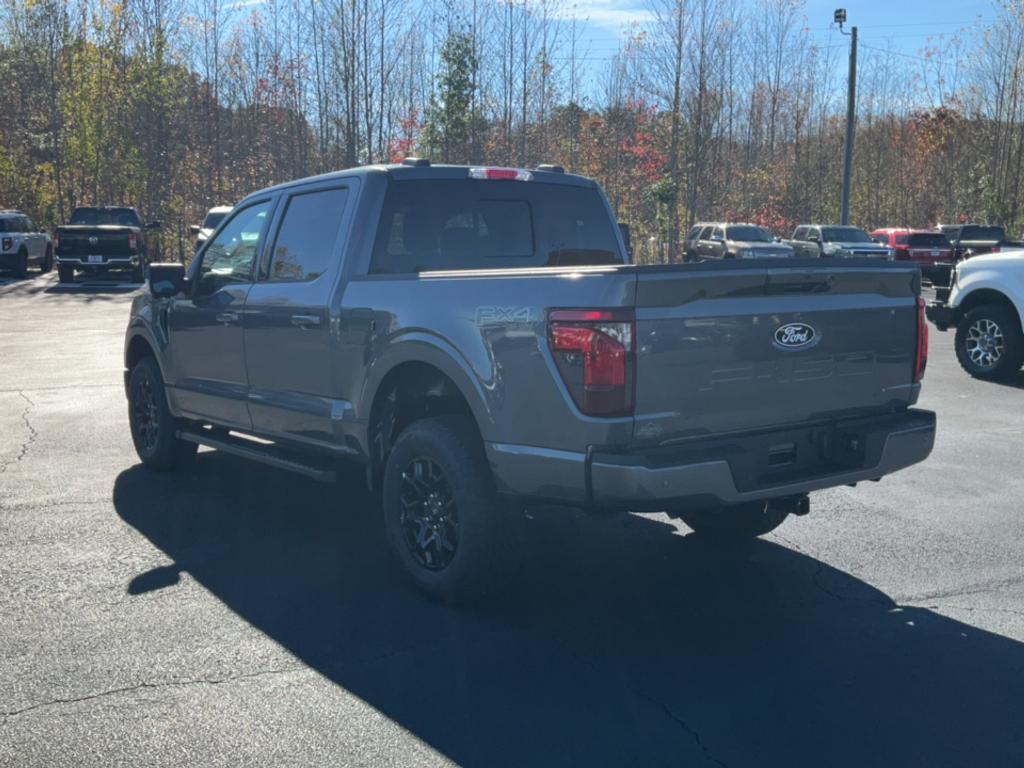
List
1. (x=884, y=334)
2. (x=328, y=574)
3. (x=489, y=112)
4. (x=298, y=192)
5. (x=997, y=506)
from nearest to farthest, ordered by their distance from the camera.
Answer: (x=884, y=334) → (x=328, y=574) → (x=298, y=192) → (x=997, y=506) → (x=489, y=112)

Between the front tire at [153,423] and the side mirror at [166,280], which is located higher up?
the side mirror at [166,280]

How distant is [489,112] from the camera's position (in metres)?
40.6

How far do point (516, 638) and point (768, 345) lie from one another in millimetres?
1635

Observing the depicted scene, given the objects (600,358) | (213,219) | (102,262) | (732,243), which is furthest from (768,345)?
(732,243)

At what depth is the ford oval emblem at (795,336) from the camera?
174 inches

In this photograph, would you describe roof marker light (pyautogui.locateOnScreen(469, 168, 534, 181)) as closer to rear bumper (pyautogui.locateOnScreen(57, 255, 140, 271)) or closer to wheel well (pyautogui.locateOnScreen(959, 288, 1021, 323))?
wheel well (pyautogui.locateOnScreen(959, 288, 1021, 323))

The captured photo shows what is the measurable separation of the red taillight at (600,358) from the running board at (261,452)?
2024 millimetres

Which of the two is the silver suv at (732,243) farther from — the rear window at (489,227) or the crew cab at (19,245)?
the rear window at (489,227)

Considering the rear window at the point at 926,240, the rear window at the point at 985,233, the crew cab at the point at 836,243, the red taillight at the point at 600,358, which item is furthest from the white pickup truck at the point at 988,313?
the rear window at the point at 926,240

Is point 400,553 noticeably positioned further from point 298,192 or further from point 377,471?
point 298,192

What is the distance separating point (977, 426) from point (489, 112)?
3338 centimetres

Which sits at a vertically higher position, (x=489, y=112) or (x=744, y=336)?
(x=489, y=112)

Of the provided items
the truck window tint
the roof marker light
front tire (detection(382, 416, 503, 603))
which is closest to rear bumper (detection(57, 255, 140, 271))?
the truck window tint

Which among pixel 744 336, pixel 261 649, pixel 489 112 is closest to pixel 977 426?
pixel 744 336
